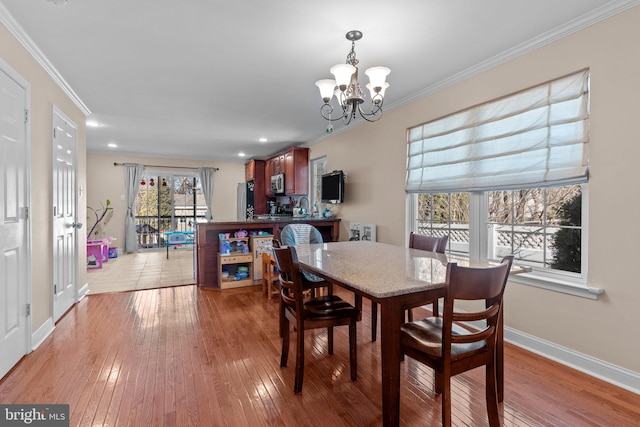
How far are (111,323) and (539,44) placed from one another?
14.4 feet

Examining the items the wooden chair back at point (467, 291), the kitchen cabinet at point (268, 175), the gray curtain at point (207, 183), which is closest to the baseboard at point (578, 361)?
the wooden chair back at point (467, 291)

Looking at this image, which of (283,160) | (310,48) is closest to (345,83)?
(310,48)

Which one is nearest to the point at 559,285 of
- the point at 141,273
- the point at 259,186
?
the point at 141,273

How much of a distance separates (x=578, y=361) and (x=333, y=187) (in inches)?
135

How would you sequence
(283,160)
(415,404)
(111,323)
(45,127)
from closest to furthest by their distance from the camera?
(415,404)
(45,127)
(111,323)
(283,160)

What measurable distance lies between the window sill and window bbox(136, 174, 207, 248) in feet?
23.4

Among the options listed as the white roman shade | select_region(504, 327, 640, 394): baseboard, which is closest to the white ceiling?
the white roman shade

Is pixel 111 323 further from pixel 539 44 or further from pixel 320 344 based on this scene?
pixel 539 44

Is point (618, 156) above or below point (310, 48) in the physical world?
below

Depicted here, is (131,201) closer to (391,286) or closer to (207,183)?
(207,183)

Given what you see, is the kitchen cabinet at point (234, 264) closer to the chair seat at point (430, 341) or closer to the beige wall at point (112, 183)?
the chair seat at point (430, 341)

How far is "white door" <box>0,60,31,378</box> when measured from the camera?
2055mm

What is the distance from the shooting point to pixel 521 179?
2469 mm

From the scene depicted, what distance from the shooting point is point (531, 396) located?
1.87 meters
